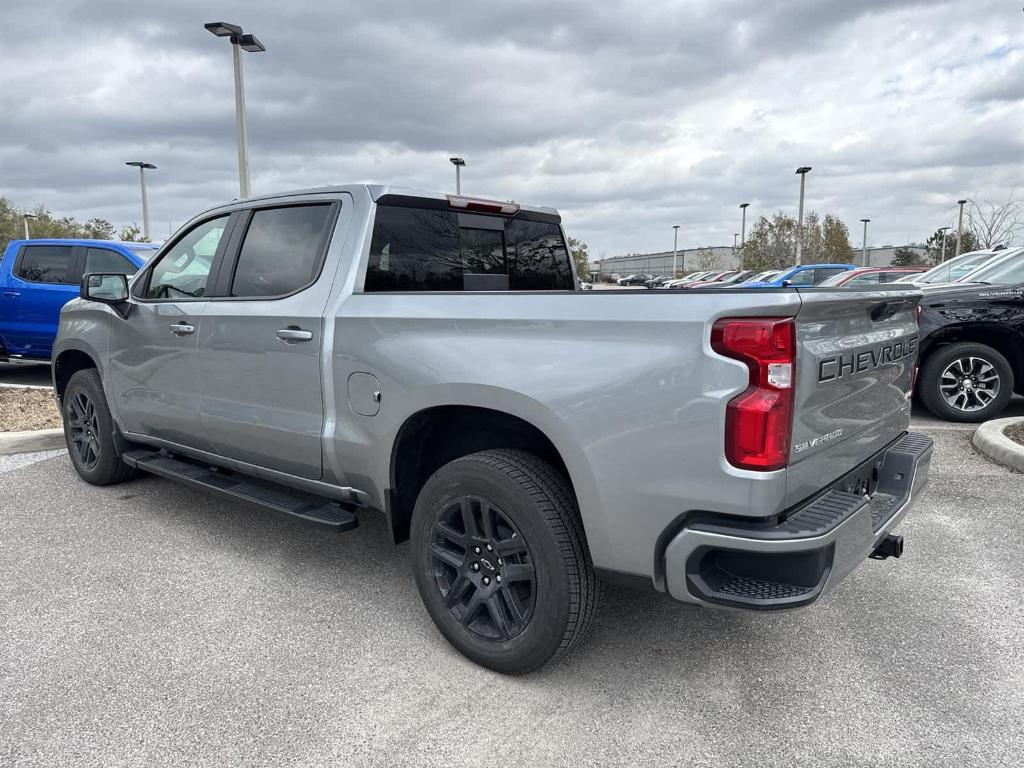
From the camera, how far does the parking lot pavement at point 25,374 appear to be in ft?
32.5

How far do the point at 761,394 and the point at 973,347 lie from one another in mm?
5932

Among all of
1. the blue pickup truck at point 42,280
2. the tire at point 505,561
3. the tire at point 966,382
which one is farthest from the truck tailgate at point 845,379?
the blue pickup truck at point 42,280

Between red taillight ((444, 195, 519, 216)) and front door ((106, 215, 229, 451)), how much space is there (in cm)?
130

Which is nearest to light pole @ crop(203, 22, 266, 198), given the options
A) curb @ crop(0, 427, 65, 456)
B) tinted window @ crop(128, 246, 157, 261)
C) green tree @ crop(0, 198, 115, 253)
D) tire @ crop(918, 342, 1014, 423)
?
tinted window @ crop(128, 246, 157, 261)

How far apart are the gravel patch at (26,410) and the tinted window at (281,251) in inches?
166

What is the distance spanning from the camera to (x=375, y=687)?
2.79 m

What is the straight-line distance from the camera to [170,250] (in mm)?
4484

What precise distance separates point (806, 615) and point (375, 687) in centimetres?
190

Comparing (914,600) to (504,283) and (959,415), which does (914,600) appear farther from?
(959,415)

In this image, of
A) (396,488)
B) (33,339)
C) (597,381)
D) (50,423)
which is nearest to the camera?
(597,381)

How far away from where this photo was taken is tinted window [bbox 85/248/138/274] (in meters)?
9.64

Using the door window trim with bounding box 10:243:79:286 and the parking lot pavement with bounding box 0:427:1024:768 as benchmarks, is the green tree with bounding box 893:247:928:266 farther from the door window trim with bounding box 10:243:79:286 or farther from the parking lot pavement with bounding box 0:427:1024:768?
the parking lot pavement with bounding box 0:427:1024:768

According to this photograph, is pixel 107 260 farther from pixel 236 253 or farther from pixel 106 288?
pixel 236 253

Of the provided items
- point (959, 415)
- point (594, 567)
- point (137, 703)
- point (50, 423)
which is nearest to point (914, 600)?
point (594, 567)
